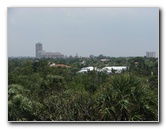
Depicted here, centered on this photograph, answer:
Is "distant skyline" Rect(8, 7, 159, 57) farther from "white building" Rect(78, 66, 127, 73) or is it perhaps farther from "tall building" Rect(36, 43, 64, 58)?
"white building" Rect(78, 66, 127, 73)

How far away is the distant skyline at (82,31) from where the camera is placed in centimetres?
672

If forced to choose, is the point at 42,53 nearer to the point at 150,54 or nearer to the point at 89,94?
the point at 89,94

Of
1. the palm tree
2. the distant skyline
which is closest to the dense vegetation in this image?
the palm tree

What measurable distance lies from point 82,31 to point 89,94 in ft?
2.66

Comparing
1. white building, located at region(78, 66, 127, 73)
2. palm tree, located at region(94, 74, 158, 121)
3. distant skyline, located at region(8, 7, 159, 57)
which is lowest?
palm tree, located at region(94, 74, 158, 121)

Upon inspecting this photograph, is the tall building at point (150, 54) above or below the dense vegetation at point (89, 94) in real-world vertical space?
above

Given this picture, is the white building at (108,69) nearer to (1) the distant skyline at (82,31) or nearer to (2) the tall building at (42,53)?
(1) the distant skyline at (82,31)

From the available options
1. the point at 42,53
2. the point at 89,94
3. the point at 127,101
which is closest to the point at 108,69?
the point at 89,94

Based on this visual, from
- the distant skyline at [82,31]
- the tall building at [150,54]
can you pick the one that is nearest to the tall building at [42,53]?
the distant skyline at [82,31]

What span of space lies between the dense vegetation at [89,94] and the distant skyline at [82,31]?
14 cm

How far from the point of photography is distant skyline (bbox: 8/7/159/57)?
6.72m

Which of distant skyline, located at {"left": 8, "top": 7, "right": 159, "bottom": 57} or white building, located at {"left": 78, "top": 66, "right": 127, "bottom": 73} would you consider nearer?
distant skyline, located at {"left": 8, "top": 7, "right": 159, "bottom": 57}

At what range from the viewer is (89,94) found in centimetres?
693

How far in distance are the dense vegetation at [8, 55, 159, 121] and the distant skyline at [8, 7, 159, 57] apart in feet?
0.45
